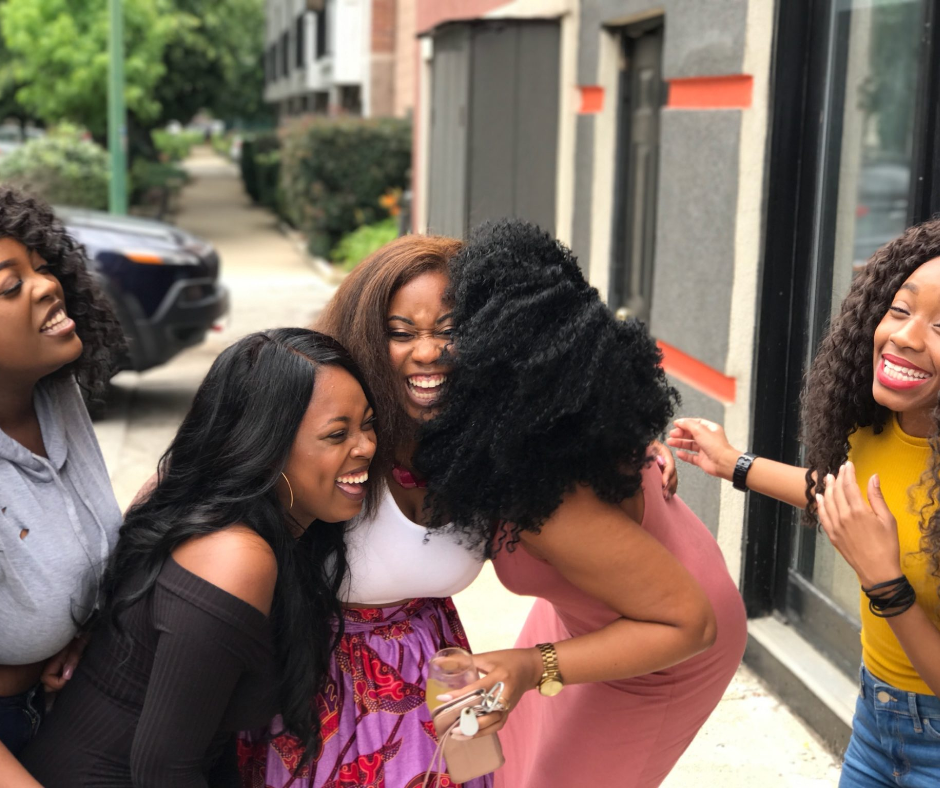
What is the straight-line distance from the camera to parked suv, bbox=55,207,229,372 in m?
7.69

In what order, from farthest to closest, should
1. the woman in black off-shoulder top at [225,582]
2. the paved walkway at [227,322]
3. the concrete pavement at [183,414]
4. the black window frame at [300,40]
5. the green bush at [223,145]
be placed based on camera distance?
the green bush at [223,145] < the black window frame at [300,40] < the paved walkway at [227,322] < the concrete pavement at [183,414] < the woman in black off-shoulder top at [225,582]

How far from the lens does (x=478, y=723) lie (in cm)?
191

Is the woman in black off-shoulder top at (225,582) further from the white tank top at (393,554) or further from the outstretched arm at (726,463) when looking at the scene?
the outstretched arm at (726,463)

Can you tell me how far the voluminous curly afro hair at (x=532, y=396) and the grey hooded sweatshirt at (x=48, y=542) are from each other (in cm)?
66

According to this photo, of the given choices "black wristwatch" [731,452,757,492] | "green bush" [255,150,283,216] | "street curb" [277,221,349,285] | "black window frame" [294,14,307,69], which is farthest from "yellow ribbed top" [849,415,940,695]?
"black window frame" [294,14,307,69]

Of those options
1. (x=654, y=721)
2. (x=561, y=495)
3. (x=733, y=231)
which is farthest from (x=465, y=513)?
(x=733, y=231)

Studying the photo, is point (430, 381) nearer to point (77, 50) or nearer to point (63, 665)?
point (63, 665)

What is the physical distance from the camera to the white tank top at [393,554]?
2.17 m

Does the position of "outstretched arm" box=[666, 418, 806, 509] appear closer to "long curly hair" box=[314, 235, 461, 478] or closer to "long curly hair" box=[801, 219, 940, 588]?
"long curly hair" box=[801, 219, 940, 588]

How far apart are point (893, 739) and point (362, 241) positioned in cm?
1425

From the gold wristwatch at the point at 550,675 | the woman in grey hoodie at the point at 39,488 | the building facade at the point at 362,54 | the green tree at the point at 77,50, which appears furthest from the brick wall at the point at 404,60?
the gold wristwatch at the point at 550,675

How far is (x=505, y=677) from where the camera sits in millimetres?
1963

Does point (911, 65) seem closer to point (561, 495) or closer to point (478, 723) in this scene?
point (561, 495)

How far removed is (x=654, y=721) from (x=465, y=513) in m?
0.71
